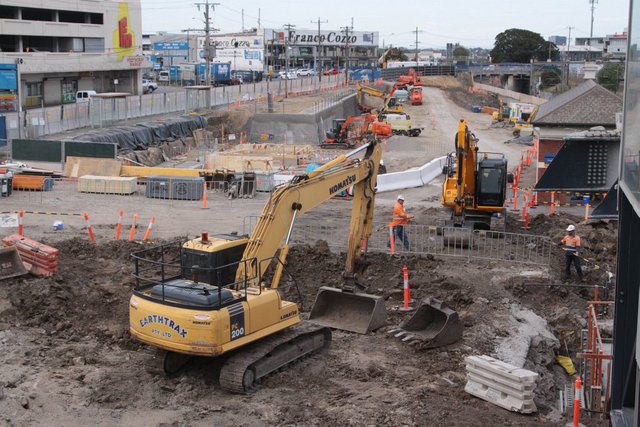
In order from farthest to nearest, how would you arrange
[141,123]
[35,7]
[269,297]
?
[35,7]
[141,123]
[269,297]

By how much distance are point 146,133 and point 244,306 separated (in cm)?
3333

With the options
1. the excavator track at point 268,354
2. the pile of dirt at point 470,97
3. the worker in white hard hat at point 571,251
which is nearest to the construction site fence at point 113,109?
the pile of dirt at point 470,97

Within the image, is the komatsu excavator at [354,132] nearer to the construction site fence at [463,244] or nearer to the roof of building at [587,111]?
the roof of building at [587,111]

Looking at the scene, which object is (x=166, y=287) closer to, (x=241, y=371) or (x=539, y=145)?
(x=241, y=371)

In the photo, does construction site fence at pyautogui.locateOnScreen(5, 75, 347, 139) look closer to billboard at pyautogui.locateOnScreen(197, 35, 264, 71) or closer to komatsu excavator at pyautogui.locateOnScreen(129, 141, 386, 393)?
komatsu excavator at pyautogui.locateOnScreen(129, 141, 386, 393)

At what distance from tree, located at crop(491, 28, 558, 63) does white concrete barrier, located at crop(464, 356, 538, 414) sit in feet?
436

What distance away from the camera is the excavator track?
515 inches

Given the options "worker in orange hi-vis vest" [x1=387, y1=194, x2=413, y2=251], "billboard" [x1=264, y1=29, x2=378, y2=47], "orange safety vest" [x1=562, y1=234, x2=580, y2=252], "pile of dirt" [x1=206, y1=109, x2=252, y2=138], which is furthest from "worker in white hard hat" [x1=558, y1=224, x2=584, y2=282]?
"billboard" [x1=264, y1=29, x2=378, y2=47]

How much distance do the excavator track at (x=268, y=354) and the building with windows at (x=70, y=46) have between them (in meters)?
49.5

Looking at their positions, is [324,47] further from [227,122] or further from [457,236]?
[457,236]

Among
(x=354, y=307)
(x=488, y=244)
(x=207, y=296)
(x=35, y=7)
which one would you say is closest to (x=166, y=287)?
(x=207, y=296)

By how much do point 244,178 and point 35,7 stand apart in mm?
43958

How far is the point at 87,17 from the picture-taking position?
7525 cm

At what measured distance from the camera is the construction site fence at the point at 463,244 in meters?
22.0
